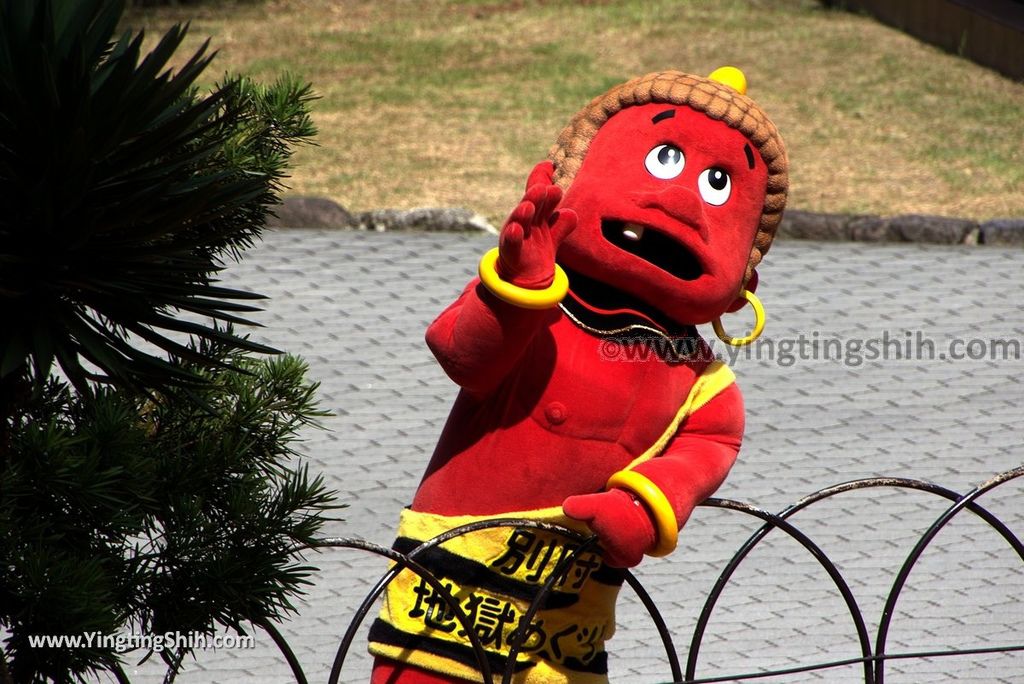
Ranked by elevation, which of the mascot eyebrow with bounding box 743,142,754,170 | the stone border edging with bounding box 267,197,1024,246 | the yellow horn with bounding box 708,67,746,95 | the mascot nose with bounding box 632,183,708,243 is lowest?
the mascot nose with bounding box 632,183,708,243

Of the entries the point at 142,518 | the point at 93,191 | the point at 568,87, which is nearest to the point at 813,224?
the point at 568,87

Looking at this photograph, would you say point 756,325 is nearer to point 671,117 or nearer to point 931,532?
point 671,117

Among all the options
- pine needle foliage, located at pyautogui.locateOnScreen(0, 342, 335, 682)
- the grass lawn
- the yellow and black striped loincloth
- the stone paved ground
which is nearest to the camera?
pine needle foliage, located at pyautogui.locateOnScreen(0, 342, 335, 682)

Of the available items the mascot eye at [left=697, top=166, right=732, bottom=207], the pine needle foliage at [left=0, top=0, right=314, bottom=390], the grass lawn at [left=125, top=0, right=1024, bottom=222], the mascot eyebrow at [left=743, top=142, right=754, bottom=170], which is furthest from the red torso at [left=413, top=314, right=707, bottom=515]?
the grass lawn at [left=125, top=0, right=1024, bottom=222]

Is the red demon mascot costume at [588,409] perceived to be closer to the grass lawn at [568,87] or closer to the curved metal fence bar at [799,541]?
the curved metal fence bar at [799,541]

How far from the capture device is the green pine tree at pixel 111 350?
85.5 inches

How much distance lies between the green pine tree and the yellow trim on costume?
2.84ft

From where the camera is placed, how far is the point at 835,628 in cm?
482

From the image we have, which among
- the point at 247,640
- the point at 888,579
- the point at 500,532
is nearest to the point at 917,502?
the point at 888,579

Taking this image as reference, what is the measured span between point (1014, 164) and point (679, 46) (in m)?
4.03

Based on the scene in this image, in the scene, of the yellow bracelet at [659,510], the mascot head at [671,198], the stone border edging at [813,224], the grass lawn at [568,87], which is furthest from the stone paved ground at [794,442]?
the mascot head at [671,198]

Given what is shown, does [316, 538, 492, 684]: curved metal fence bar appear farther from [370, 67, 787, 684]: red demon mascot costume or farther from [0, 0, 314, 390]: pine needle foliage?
[0, 0, 314, 390]: pine needle foliage

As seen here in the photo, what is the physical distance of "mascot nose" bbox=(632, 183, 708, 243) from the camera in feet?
10.1

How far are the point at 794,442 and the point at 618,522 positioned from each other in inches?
142
